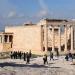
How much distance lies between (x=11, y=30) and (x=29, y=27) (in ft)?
25.5

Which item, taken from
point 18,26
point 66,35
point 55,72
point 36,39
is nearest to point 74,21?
point 66,35

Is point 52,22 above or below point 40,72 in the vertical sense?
above

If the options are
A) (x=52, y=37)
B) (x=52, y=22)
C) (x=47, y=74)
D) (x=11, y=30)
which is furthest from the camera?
(x=11, y=30)

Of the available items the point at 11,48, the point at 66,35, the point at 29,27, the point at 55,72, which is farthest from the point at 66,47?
the point at 55,72

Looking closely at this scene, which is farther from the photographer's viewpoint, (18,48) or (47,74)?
(18,48)

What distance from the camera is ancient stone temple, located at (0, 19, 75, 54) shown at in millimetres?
Result: 76312

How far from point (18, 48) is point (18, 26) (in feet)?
16.6

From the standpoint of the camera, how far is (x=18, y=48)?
279ft

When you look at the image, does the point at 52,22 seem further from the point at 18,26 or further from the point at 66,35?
the point at 18,26

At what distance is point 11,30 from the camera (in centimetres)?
8781

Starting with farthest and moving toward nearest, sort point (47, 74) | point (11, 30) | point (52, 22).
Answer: point (11, 30) < point (52, 22) < point (47, 74)

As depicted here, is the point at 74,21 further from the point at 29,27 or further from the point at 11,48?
the point at 11,48

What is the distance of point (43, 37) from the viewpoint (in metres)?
79.2

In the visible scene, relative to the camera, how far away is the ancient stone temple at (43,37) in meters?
76.3
